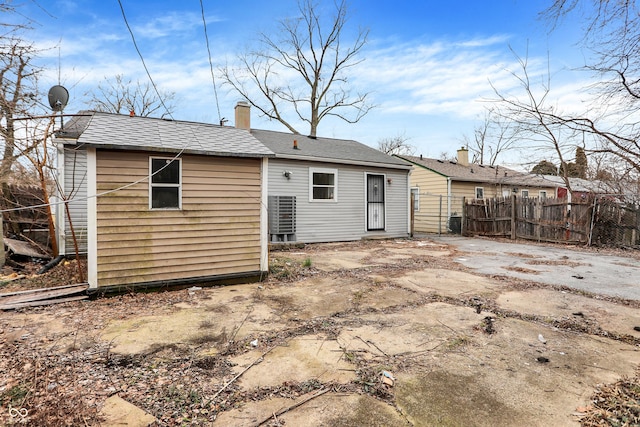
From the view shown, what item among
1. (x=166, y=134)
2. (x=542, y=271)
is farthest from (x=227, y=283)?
(x=542, y=271)

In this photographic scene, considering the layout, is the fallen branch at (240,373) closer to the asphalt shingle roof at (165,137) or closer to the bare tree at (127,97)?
the asphalt shingle roof at (165,137)

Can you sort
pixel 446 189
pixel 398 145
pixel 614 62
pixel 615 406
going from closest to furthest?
pixel 615 406
pixel 614 62
pixel 446 189
pixel 398 145

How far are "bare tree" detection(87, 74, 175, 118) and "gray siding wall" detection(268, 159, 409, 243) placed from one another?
1017cm

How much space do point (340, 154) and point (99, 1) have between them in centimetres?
769

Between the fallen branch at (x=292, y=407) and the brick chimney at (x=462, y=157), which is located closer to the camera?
the fallen branch at (x=292, y=407)

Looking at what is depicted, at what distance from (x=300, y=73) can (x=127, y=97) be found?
10.4 m

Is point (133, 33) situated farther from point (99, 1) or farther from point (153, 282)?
point (153, 282)

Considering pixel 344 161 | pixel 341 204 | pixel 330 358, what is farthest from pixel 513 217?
pixel 330 358

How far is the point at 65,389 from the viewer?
2414 mm

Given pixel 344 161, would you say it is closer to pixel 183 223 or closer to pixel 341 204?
pixel 341 204

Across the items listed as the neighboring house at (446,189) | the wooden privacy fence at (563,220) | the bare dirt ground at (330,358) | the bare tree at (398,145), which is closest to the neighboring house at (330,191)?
the neighboring house at (446,189)

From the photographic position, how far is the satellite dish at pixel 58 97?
573 cm

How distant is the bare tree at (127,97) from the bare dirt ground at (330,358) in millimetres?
15388

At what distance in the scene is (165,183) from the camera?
5.25m
